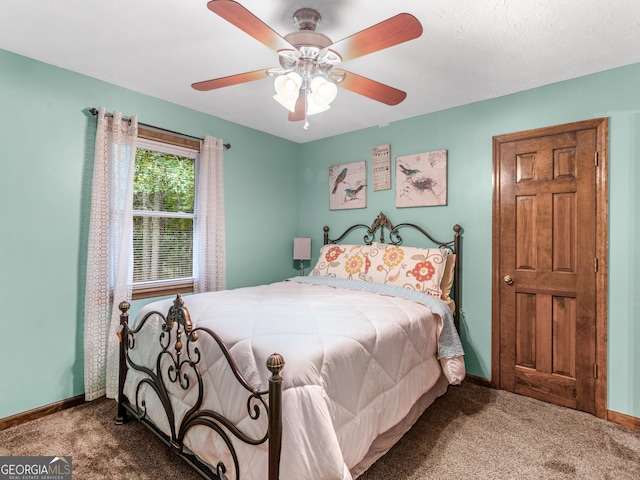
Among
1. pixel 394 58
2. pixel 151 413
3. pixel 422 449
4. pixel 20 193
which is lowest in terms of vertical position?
pixel 422 449

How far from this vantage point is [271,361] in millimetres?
1225

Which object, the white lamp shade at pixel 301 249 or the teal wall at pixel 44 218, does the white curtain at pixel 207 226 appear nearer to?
the teal wall at pixel 44 218

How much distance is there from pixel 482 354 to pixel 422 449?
127cm

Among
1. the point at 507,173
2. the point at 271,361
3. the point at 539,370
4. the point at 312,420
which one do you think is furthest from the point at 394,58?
the point at 539,370

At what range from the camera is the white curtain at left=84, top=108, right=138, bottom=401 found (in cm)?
248

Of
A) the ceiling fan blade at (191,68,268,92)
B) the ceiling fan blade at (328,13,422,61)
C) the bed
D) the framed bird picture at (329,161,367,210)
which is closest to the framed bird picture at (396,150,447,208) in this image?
the framed bird picture at (329,161,367,210)

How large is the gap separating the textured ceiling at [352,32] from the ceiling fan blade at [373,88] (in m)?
0.28

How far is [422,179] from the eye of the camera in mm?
3268

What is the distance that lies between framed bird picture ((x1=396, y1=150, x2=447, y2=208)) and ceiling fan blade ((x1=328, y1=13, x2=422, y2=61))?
1.78 metres

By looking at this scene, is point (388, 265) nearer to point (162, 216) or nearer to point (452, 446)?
point (452, 446)

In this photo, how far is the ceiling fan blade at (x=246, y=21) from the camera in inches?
50.5

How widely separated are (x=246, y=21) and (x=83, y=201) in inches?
76.2

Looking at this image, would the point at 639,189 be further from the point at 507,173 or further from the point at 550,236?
the point at 507,173

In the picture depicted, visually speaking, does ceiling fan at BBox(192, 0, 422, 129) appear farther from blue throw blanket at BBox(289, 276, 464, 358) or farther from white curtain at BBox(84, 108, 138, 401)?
blue throw blanket at BBox(289, 276, 464, 358)
